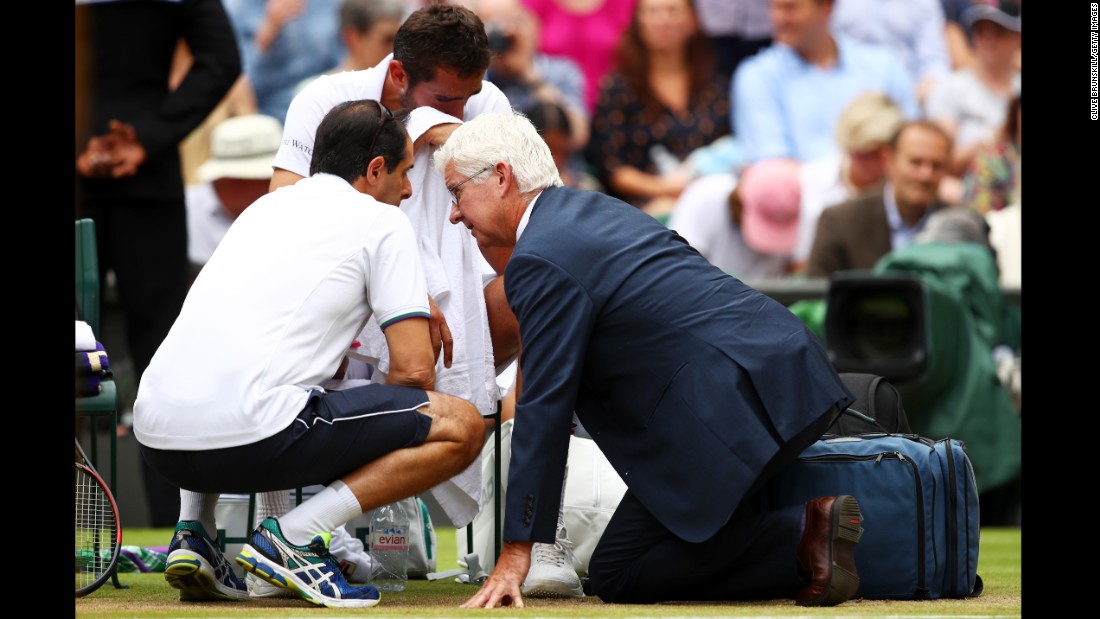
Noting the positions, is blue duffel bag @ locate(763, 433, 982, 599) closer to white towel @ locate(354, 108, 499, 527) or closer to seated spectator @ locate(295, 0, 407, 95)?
white towel @ locate(354, 108, 499, 527)

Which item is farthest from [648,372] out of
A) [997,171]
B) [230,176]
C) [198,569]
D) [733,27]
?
[997,171]

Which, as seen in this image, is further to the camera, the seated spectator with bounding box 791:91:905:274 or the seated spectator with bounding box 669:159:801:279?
the seated spectator with bounding box 791:91:905:274

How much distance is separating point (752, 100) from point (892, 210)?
1041 mm

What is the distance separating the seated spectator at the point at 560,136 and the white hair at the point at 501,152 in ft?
15.9

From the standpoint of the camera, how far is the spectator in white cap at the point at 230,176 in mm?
7633

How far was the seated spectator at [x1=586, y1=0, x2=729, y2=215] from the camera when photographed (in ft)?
31.0

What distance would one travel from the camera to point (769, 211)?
938 centimetres

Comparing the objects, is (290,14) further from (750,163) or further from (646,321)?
(646,321)

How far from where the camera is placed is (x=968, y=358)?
7602 mm

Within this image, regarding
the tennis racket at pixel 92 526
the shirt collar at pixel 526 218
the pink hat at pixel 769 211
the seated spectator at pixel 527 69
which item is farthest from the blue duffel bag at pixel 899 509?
the pink hat at pixel 769 211

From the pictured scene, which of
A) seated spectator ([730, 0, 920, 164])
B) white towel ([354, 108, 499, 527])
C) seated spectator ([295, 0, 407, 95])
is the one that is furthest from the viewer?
seated spectator ([730, 0, 920, 164])

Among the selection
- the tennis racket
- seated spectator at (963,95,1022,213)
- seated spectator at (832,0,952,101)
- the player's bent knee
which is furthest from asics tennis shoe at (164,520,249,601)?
seated spectator at (832,0,952,101)

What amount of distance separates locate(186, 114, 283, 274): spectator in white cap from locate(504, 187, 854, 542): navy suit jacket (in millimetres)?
3870

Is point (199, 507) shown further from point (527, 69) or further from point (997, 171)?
point (997, 171)
